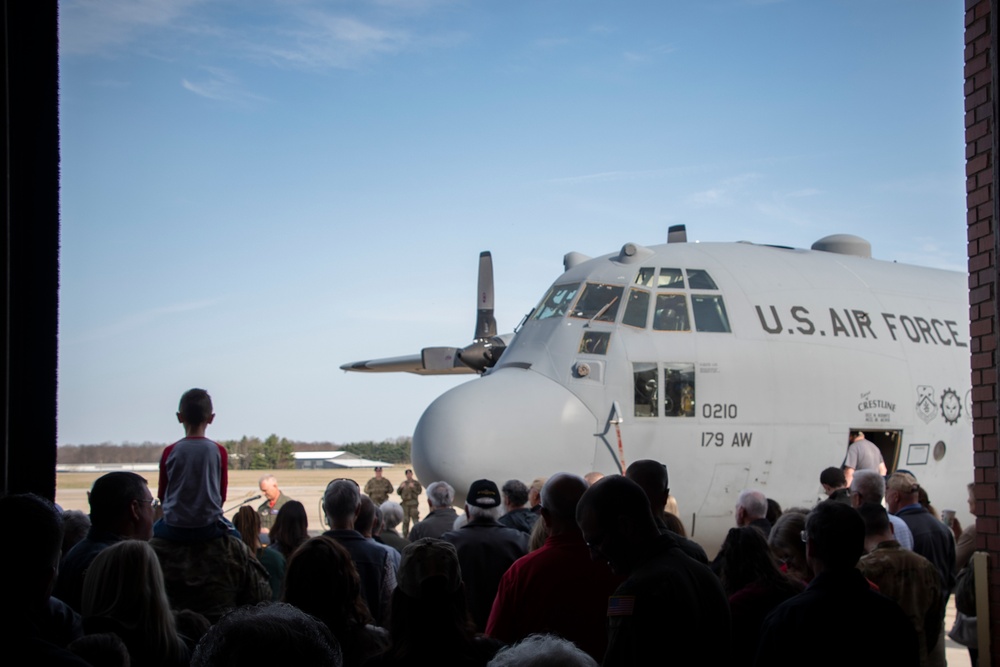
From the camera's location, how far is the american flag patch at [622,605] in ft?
9.60

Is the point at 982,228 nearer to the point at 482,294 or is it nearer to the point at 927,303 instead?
the point at 927,303

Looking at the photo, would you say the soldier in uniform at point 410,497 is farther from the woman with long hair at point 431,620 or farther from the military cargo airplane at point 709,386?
the woman with long hair at point 431,620

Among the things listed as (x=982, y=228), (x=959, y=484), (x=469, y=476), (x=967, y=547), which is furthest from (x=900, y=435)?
(x=982, y=228)

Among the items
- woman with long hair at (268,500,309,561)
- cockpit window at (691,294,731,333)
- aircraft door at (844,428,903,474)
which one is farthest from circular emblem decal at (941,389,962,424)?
woman with long hair at (268,500,309,561)

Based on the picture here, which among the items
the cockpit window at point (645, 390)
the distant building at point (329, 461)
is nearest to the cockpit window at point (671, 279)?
the cockpit window at point (645, 390)

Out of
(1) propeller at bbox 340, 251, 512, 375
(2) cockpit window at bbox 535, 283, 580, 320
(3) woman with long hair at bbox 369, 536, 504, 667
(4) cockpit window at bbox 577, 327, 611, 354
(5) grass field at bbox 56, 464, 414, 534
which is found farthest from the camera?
(5) grass field at bbox 56, 464, 414, 534

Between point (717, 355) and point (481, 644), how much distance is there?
27.0 ft

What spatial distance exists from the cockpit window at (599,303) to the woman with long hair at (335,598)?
7.81m

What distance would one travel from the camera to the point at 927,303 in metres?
12.7

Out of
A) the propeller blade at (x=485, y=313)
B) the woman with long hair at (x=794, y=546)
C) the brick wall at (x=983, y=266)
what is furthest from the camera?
the propeller blade at (x=485, y=313)

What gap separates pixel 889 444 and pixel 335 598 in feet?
35.3

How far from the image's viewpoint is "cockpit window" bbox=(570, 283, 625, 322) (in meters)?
11.1

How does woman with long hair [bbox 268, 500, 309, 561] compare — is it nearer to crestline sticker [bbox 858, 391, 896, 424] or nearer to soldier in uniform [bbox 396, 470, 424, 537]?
crestline sticker [bbox 858, 391, 896, 424]

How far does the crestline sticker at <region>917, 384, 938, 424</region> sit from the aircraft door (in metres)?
0.40
